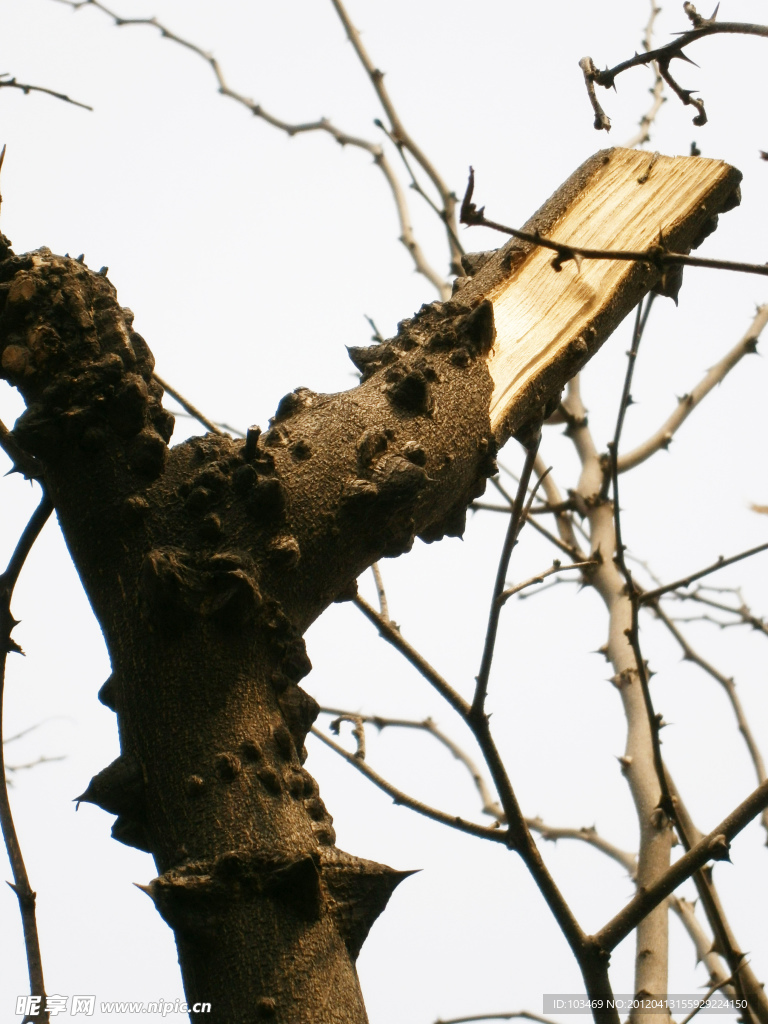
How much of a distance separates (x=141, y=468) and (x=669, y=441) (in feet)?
7.79

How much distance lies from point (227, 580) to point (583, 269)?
86 cm

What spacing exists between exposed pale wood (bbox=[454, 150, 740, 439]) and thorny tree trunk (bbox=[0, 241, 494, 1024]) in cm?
18

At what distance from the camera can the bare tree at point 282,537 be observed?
2.58 feet

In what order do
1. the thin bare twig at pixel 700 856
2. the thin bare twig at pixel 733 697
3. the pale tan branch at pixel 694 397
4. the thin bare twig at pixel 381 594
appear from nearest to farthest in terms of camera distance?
the thin bare twig at pixel 700 856
the thin bare twig at pixel 381 594
the thin bare twig at pixel 733 697
the pale tan branch at pixel 694 397

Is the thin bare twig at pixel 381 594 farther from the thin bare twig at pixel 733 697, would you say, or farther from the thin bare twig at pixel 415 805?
the thin bare twig at pixel 733 697

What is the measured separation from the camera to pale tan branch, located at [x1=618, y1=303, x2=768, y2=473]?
3.01 metres

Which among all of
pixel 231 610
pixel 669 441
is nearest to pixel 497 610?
pixel 231 610

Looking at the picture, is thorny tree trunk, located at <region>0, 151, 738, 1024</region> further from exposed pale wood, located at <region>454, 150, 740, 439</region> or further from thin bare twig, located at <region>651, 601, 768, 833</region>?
thin bare twig, located at <region>651, 601, 768, 833</region>

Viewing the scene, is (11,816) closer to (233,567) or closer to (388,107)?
(233,567)

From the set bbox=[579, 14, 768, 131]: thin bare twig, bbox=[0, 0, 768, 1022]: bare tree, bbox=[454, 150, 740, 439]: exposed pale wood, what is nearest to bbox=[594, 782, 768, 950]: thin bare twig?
bbox=[0, 0, 768, 1022]: bare tree

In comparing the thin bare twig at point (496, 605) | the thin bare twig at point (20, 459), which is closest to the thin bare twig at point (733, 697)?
the thin bare twig at point (496, 605)

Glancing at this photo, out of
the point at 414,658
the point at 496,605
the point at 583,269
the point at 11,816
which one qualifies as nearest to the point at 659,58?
the point at 583,269

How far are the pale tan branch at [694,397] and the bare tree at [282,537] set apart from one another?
5.13 feet

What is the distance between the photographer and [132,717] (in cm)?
88
